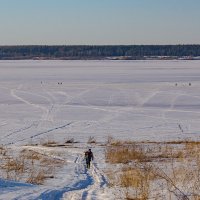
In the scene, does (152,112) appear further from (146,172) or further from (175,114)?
(146,172)

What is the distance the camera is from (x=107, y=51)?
182 metres

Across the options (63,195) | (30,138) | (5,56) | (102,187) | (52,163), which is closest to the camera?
(63,195)

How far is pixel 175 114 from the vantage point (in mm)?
27344

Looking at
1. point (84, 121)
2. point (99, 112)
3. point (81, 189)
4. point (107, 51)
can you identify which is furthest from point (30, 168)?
point (107, 51)

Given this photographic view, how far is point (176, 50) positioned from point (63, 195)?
593 ft

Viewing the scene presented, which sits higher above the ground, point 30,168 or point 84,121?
point 84,121

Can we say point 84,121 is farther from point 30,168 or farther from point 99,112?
point 30,168

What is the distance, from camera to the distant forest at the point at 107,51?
17512 cm

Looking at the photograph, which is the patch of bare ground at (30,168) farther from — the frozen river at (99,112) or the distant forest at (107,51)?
the distant forest at (107,51)

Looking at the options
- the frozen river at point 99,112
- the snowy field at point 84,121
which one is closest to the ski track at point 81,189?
the snowy field at point 84,121

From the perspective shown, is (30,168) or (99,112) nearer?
(30,168)

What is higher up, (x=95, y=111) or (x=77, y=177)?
(x=95, y=111)

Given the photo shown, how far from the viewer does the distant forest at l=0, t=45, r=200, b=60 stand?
575 feet

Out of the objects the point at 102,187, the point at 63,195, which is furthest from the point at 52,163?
the point at 63,195
